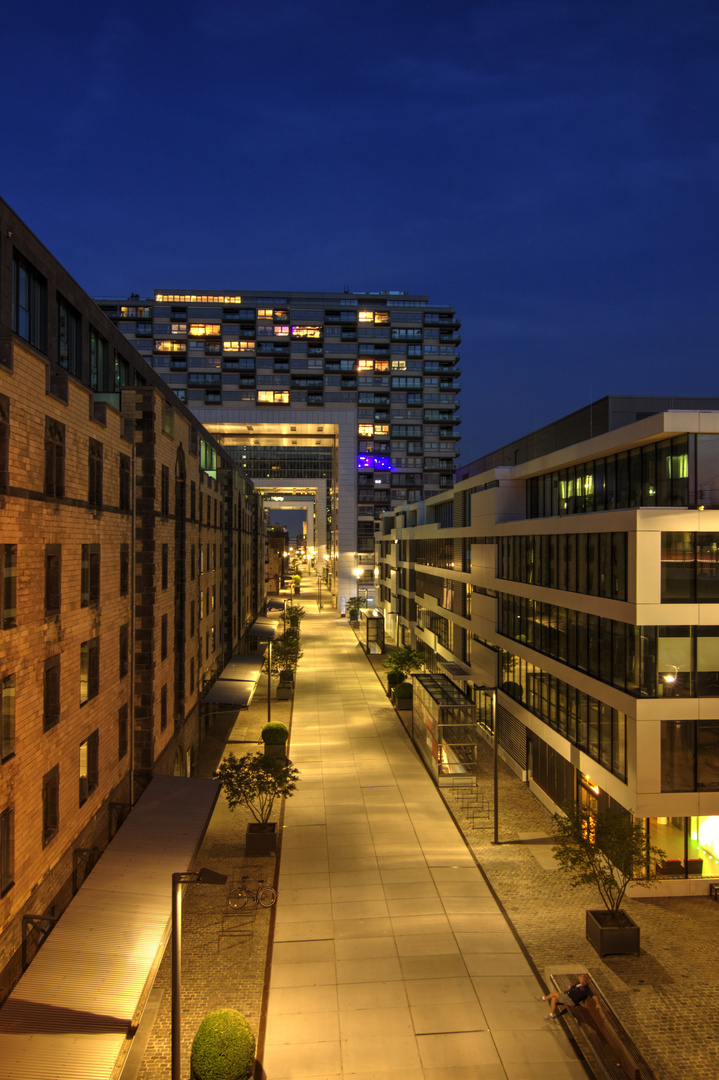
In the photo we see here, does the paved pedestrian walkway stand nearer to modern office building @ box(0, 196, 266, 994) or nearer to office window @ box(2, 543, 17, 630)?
modern office building @ box(0, 196, 266, 994)

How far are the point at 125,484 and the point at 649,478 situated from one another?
1692cm

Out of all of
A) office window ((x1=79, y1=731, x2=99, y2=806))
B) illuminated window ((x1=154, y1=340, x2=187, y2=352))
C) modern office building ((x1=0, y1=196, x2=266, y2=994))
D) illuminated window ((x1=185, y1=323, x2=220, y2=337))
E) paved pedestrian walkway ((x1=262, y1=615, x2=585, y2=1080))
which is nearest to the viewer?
modern office building ((x1=0, y1=196, x2=266, y2=994))

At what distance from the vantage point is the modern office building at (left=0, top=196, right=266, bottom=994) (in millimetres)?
13297

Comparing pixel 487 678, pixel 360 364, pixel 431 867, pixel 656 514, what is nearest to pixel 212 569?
pixel 487 678

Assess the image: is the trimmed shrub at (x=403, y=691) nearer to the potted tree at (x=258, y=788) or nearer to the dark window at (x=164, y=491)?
the potted tree at (x=258, y=788)

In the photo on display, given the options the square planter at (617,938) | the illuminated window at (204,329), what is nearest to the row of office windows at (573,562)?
the square planter at (617,938)

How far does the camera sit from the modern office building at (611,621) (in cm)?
1928

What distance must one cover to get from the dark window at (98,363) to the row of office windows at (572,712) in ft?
66.9

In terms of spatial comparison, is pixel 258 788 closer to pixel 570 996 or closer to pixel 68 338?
pixel 570 996

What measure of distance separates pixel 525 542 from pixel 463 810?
1165 centimetres

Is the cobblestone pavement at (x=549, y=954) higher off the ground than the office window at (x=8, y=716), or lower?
lower

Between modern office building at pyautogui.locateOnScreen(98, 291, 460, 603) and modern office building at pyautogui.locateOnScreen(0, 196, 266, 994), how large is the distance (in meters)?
72.0

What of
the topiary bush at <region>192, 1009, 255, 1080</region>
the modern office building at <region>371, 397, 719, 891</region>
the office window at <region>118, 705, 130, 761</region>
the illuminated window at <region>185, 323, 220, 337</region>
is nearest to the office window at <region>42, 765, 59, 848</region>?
the topiary bush at <region>192, 1009, 255, 1080</region>

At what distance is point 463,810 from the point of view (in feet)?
88.8
